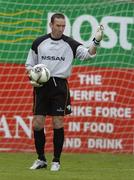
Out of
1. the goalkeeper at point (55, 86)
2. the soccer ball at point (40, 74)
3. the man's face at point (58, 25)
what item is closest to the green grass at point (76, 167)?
the goalkeeper at point (55, 86)

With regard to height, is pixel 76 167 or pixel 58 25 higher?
pixel 58 25

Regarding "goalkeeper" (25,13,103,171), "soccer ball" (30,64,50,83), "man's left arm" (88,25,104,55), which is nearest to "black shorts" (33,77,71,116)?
"goalkeeper" (25,13,103,171)

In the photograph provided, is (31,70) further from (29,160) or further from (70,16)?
(70,16)

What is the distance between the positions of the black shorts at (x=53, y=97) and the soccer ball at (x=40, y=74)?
0.25m

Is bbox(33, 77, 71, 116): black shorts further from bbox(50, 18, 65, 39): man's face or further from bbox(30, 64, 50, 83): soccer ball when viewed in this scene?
bbox(50, 18, 65, 39): man's face

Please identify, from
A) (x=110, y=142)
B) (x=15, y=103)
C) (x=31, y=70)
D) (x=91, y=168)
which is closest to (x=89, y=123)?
(x=110, y=142)

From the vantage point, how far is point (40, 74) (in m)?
9.36

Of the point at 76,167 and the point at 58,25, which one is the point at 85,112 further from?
the point at 58,25

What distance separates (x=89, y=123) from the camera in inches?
531

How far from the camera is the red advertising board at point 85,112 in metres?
13.3

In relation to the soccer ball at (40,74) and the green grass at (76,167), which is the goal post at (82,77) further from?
the soccer ball at (40,74)

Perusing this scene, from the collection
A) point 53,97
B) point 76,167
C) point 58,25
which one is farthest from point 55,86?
point 76,167

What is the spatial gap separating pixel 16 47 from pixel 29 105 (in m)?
1.09

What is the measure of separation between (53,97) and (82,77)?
152 inches
